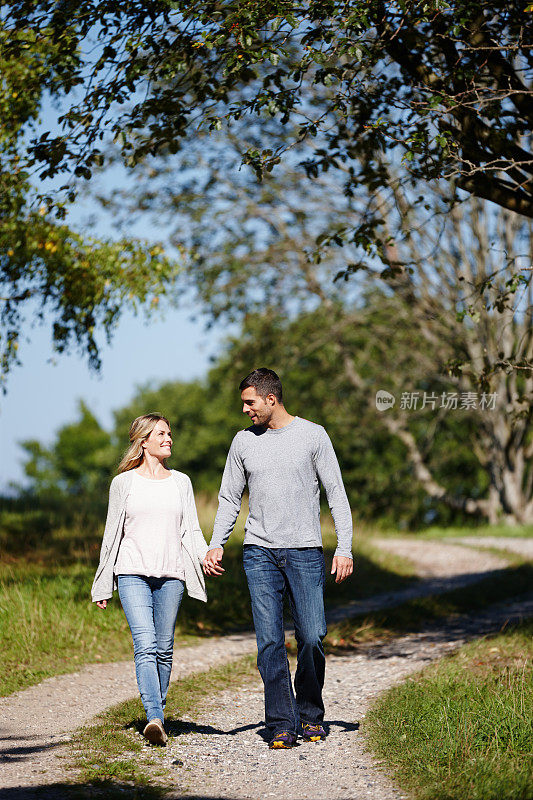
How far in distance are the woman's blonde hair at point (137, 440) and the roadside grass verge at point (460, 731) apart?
225 cm

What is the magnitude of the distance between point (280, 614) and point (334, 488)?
2.71 feet

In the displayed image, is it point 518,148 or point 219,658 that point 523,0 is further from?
point 219,658

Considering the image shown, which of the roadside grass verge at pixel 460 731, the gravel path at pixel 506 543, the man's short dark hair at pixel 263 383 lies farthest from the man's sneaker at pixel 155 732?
the gravel path at pixel 506 543

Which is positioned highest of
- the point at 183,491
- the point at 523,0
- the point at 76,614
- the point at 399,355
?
the point at 523,0

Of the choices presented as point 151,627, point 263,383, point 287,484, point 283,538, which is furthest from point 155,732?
point 263,383

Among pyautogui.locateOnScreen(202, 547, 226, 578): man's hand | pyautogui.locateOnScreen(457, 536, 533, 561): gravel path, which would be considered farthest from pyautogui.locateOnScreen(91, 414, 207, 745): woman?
pyautogui.locateOnScreen(457, 536, 533, 561): gravel path

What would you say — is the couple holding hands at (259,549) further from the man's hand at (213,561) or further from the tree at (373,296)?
the tree at (373,296)

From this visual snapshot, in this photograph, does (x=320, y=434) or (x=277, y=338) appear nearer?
(x=320, y=434)

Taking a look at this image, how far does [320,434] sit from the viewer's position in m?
5.41

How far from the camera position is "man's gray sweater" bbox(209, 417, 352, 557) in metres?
5.28

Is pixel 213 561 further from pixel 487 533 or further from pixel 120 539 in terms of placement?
pixel 487 533

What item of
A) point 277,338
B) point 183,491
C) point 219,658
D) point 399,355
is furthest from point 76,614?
point 399,355

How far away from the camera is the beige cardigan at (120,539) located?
5.39m

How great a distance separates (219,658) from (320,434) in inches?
148
